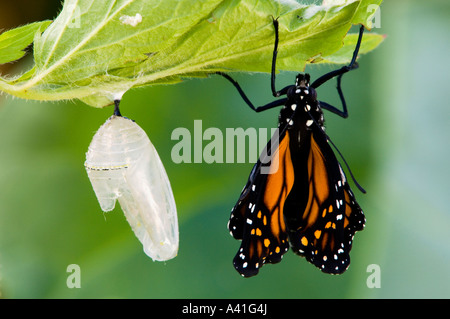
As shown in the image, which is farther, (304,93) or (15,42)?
(304,93)

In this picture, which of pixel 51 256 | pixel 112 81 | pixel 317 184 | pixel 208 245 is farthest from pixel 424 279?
pixel 112 81

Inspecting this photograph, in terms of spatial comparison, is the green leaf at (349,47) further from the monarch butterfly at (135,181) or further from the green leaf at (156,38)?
the monarch butterfly at (135,181)

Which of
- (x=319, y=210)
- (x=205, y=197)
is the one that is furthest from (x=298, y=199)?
(x=205, y=197)

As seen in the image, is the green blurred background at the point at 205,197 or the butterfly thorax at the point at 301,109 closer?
the butterfly thorax at the point at 301,109

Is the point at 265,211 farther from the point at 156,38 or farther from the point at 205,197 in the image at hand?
the point at 205,197

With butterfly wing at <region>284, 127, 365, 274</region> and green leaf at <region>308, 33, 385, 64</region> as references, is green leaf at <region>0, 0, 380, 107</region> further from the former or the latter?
butterfly wing at <region>284, 127, 365, 274</region>

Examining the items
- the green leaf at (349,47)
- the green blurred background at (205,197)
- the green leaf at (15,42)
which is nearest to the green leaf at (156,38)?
the green leaf at (15,42)
